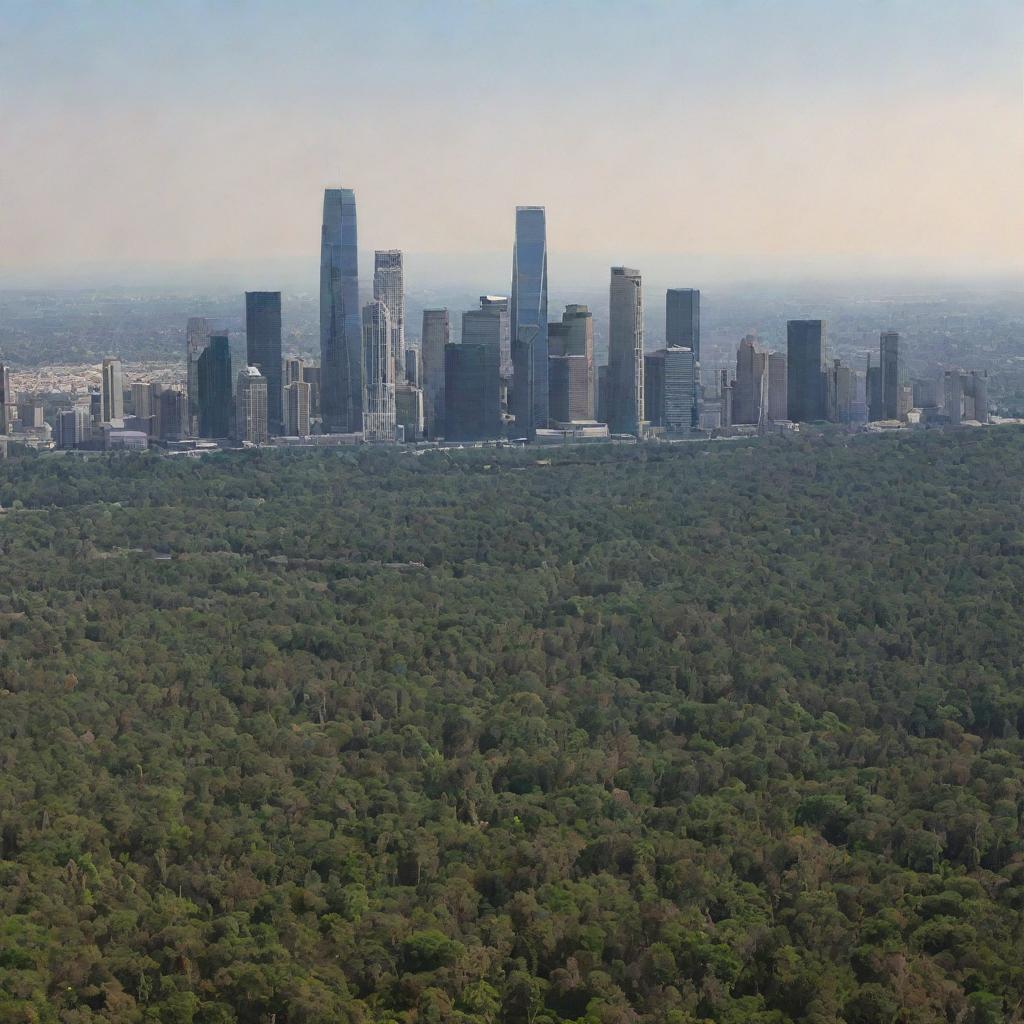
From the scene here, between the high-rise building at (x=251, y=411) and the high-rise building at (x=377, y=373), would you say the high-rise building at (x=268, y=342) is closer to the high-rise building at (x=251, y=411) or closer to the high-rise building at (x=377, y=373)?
the high-rise building at (x=251, y=411)

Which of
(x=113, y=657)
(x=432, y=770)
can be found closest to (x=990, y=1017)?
(x=432, y=770)

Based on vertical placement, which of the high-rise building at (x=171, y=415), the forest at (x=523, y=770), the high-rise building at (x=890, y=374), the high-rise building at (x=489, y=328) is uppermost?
the high-rise building at (x=489, y=328)

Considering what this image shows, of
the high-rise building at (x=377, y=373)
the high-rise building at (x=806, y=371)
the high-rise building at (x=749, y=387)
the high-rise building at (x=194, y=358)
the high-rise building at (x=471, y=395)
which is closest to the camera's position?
the high-rise building at (x=471, y=395)

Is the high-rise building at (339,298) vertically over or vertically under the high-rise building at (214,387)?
over

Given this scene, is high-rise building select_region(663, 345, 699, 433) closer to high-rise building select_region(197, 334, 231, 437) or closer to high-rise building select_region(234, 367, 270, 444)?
high-rise building select_region(234, 367, 270, 444)

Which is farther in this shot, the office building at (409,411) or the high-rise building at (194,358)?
the office building at (409,411)

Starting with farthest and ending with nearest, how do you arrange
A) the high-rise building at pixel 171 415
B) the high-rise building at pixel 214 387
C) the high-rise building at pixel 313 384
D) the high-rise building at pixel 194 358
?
the high-rise building at pixel 313 384, the high-rise building at pixel 194 358, the high-rise building at pixel 214 387, the high-rise building at pixel 171 415

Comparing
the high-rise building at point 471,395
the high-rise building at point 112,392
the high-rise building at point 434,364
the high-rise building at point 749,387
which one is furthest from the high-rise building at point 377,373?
the high-rise building at point 749,387
